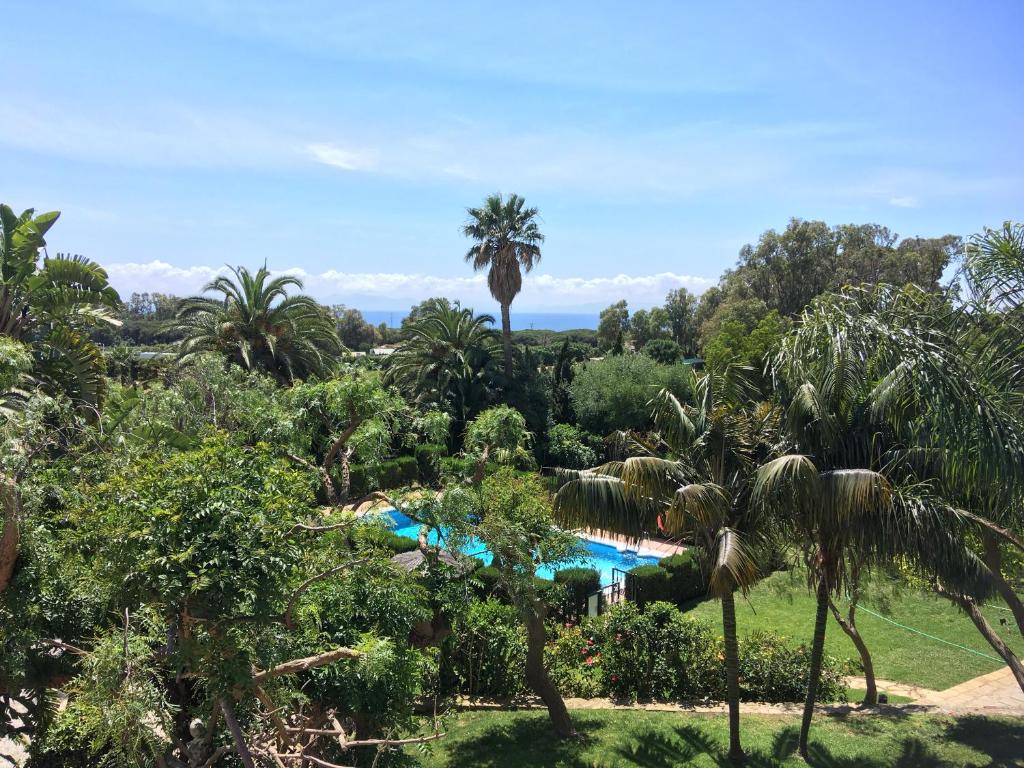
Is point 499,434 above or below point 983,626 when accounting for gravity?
A: above

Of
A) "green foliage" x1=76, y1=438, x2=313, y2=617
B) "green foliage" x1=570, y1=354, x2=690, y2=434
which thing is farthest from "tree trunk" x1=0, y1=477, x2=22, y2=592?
Result: "green foliage" x1=570, y1=354, x2=690, y2=434

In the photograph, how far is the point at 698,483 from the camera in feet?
30.2

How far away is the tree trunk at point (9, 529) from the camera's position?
18.0ft

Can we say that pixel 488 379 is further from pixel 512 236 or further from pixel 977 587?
pixel 977 587

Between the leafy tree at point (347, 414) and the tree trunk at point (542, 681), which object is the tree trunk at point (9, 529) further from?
the tree trunk at point (542, 681)

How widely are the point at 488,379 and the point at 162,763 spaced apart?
25.0 m

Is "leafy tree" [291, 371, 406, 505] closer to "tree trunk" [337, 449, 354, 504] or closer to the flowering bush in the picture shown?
"tree trunk" [337, 449, 354, 504]

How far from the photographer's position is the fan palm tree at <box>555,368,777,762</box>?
901 centimetres

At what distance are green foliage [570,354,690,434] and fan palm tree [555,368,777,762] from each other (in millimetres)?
20814

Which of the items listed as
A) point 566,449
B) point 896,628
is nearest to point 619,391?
point 566,449

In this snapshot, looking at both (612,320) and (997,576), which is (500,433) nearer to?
(997,576)

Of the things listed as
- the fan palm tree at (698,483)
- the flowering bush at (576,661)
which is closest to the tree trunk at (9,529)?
the fan palm tree at (698,483)

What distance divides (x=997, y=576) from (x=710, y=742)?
15.1 ft

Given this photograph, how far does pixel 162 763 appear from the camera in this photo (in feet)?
16.9
